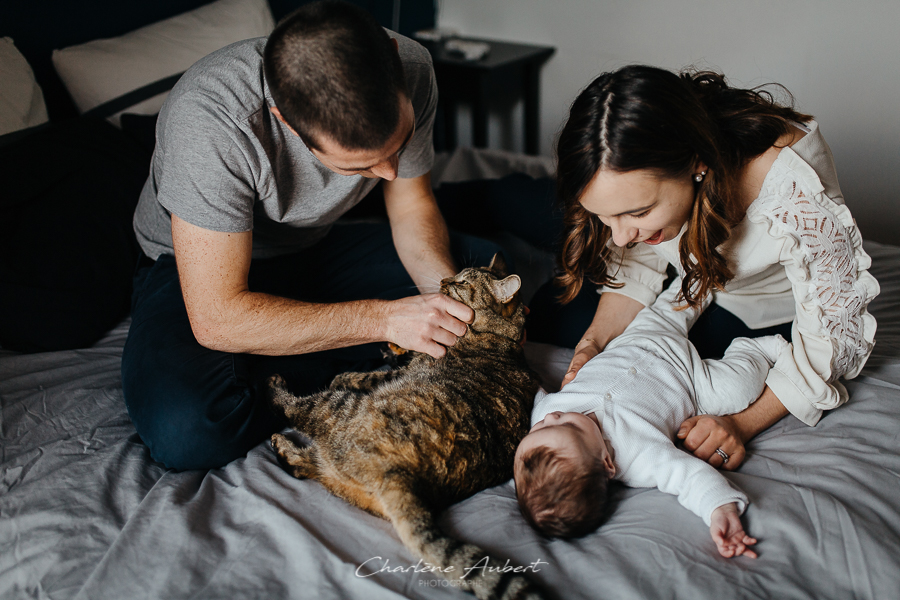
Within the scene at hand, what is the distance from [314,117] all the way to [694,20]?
2777 mm

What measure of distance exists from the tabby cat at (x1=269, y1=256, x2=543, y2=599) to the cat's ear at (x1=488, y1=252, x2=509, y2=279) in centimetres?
12

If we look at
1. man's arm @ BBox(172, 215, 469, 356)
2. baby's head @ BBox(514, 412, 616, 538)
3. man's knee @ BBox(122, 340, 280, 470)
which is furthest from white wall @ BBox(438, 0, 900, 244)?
man's knee @ BBox(122, 340, 280, 470)

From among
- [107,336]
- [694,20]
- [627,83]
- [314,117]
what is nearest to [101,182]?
[107,336]

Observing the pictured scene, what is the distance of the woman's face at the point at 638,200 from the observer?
1.15m

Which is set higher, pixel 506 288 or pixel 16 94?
pixel 16 94

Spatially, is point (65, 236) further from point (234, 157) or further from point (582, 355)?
point (582, 355)

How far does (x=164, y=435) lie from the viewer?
4.17ft

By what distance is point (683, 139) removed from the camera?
1129 mm

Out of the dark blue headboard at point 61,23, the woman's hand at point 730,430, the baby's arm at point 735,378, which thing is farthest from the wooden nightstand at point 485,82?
the woman's hand at point 730,430

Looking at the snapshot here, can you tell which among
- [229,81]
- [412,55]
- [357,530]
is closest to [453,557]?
[357,530]

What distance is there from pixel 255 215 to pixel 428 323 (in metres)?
0.64

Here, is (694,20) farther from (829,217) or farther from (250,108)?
(250,108)

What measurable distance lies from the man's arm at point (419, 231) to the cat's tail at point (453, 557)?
839mm

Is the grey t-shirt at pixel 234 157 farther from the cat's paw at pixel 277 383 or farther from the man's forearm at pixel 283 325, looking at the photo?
the cat's paw at pixel 277 383
